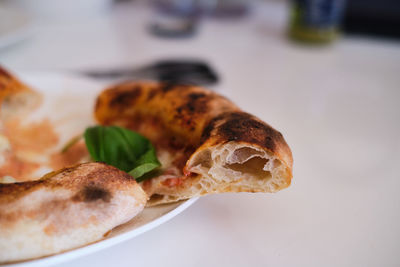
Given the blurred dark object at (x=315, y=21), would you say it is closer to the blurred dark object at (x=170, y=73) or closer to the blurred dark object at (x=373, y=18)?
the blurred dark object at (x=373, y=18)

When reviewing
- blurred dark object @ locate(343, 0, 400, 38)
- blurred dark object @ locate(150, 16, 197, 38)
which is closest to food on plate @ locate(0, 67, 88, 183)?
blurred dark object @ locate(150, 16, 197, 38)

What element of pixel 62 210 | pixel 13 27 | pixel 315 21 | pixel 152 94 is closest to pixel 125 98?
pixel 152 94

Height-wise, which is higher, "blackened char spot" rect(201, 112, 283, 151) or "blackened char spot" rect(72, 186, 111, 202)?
"blackened char spot" rect(201, 112, 283, 151)

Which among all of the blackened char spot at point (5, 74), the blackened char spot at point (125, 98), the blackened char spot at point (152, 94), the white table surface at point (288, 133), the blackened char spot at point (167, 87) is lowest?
the white table surface at point (288, 133)

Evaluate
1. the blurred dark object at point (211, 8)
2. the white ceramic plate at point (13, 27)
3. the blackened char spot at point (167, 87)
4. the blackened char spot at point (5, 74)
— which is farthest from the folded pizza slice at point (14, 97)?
the blurred dark object at point (211, 8)

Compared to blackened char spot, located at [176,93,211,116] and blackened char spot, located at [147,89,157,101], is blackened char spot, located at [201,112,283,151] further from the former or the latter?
blackened char spot, located at [147,89,157,101]

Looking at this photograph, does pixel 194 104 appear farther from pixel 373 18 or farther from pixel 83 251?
pixel 373 18
